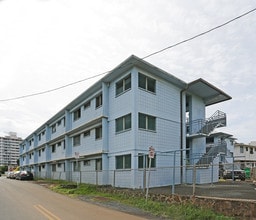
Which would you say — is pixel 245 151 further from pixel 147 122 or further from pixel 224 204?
pixel 224 204

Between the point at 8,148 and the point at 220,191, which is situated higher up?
the point at 220,191

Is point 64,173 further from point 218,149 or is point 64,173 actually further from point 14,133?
point 14,133

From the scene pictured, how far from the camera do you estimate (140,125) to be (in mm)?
22547

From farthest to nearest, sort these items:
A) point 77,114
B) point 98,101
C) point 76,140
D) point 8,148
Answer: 1. point 8,148
2. point 77,114
3. point 76,140
4. point 98,101

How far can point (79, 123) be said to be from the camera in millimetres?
33656

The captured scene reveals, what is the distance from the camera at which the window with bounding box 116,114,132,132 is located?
23.0m

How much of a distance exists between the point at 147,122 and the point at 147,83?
2.87m

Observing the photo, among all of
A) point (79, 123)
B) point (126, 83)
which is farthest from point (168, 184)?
point (79, 123)

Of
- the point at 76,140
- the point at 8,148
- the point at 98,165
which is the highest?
the point at 76,140

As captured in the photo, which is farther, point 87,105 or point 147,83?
point 87,105

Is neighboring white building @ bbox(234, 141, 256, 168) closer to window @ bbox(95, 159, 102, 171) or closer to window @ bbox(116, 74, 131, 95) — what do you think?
window @ bbox(95, 159, 102, 171)

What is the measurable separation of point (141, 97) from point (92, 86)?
689 centimetres

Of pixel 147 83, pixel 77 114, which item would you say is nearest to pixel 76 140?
pixel 77 114

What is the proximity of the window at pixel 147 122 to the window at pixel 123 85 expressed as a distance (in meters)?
2.42
